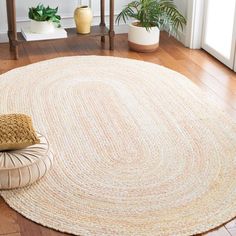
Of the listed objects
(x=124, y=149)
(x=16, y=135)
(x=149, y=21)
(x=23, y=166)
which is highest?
(x=149, y=21)

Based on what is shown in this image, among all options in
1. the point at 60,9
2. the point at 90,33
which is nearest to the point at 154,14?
the point at 90,33

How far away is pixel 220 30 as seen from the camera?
3736 millimetres

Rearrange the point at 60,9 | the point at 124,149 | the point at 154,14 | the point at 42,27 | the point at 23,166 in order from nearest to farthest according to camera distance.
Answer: the point at 23,166 → the point at 124,149 → the point at 42,27 → the point at 154,14 → the point at 60,9

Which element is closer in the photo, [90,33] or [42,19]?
[42,19]

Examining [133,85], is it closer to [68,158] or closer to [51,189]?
[68,158]

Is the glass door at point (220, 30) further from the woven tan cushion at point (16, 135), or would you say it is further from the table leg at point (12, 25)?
the woven tan cushion at point (16, 135)

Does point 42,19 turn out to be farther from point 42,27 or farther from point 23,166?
point 23,166

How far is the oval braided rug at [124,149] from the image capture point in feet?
6.74

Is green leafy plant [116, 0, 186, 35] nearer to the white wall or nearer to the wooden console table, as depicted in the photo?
the wooden console table

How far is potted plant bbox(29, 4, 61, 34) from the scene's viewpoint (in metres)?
3.71

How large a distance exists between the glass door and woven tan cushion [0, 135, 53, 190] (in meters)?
1.89

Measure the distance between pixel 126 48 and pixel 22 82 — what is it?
1.07 meters

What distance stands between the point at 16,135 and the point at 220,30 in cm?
212

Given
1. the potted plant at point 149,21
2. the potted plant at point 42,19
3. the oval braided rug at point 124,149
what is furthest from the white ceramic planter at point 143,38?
the potted plant at point 42,19
